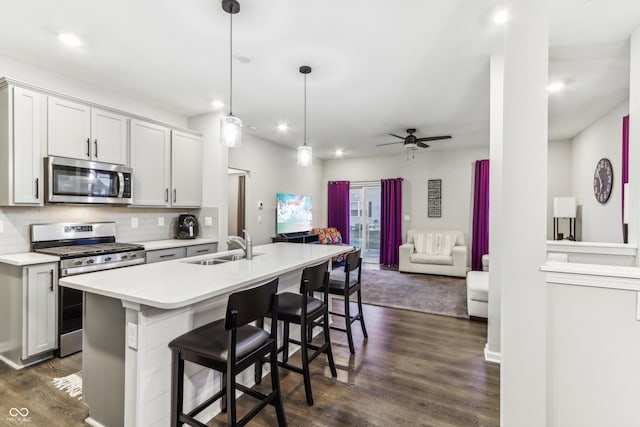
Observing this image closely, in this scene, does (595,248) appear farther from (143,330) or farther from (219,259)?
(143,330)

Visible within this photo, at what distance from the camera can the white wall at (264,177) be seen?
18.4 ft

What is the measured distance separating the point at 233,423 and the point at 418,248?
6011 mm

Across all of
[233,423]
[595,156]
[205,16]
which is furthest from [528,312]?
[595,156]

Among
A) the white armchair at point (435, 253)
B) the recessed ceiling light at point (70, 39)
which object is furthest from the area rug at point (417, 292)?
the recessed ceiling light at point (70, 39)

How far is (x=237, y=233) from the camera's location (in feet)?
19.5

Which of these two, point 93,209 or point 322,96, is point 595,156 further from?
point 93,209

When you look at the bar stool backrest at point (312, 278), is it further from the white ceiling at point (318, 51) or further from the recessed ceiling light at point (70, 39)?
the recessed ceiling light at point (70, 39)

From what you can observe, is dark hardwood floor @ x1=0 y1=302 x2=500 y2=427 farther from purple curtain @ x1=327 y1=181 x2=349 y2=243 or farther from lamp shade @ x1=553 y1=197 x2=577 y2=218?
purple curtain @ x1=327 y1=181 x2=349 y2=243

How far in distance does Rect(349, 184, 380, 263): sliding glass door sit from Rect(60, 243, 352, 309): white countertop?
5550 mm

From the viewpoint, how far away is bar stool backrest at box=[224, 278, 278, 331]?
4.66 ft

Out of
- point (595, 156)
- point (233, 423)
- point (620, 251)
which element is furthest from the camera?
point (595, 156)

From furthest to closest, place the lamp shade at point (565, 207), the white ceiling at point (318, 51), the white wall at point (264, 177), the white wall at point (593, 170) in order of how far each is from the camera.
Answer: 1. the white wall at point (264, 177)
2. the lamp shade at point (565, 207)
3. the white wall at point (593, 170)
4. the white ceiling at point (318, 51)

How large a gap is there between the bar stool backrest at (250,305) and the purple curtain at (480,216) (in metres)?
5.98

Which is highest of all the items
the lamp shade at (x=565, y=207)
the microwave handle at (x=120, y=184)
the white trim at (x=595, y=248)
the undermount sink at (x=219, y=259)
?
the microwave handle at (x=120, y=184)
